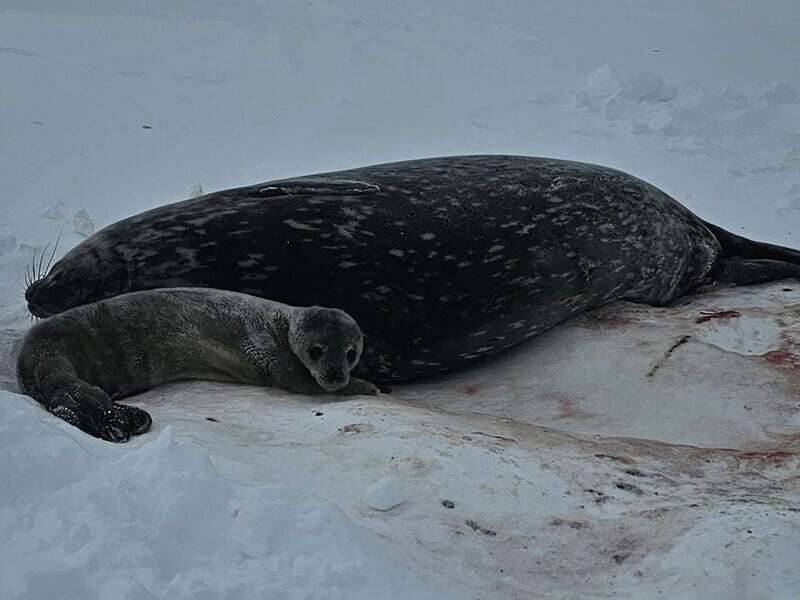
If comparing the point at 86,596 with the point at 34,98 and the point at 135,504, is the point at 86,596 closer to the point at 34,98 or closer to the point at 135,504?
the point at 135,504

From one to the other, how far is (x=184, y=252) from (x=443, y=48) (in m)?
7.12

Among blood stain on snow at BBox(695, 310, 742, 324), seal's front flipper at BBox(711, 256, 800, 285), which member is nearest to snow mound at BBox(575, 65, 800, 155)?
seal's front flipper at BBox(711, 256, 800, 285)

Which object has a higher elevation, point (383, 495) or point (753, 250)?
point (753, 250)

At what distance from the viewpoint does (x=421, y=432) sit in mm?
2268

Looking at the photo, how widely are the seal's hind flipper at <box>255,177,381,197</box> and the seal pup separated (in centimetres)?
56

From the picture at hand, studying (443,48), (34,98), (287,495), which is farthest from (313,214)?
(443,48)

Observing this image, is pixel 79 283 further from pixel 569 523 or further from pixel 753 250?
pixel 753 250

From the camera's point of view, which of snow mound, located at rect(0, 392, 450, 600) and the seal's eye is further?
the seal's eye

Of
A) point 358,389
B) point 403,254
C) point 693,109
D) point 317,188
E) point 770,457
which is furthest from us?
point 693,109

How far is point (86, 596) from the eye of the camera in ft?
4.67

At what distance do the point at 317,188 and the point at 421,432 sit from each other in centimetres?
140

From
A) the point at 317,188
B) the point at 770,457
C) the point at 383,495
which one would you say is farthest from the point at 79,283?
the point at 770,457

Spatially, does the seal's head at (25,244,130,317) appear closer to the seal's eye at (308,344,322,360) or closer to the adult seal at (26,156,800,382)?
the adult seal at (26,156,800,382)

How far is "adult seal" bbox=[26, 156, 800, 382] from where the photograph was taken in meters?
3.23
